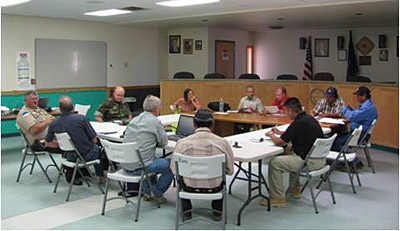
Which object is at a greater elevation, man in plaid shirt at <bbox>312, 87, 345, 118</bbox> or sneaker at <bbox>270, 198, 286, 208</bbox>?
man in plaid shirt at <bbox>312, 87, 345, 118</bbox>

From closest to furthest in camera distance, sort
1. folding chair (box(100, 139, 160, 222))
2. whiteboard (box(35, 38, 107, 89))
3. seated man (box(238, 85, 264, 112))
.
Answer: folding chair (box(100, 139, 160, 222)) < seated man (box(238, 85, 264, 112)) < whiteboard (box(35, 38, 107, 89))

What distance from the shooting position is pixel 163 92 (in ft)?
32.3

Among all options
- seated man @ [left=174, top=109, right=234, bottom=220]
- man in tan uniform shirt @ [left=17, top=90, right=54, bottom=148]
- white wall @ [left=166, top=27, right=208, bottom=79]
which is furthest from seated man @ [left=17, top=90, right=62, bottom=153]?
white wall @ [left=166, top=27, right=208, bottom=79]

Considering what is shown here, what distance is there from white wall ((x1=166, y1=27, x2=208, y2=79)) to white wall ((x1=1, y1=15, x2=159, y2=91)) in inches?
16.6

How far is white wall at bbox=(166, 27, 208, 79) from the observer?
11.4 m

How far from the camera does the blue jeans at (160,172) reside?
4.30 meters

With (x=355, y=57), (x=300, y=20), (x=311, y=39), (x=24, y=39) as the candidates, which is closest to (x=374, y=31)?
(x=355, y=57)

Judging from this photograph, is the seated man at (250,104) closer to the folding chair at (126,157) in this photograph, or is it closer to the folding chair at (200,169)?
the folding chair at (126,157)

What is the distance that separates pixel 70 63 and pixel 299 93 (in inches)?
195

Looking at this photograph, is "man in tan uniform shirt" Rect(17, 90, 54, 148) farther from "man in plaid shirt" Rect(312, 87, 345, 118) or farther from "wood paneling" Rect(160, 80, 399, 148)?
"wood paneling" Rect(160, 80, 399, 148)

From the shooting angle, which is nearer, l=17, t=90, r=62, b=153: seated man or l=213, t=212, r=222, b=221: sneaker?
l=213, t=212, r=222, b=221: sneaker

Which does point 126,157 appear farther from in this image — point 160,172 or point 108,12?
point 108,12

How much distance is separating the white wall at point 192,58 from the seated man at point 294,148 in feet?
23.3

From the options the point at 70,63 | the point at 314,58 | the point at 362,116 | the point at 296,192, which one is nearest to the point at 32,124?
the point at 296,192
